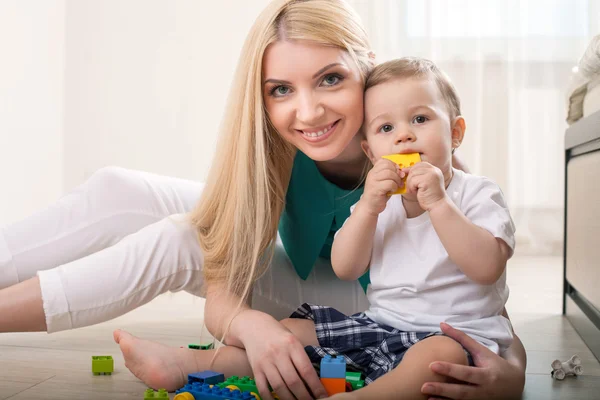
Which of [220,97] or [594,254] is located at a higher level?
[220,97]

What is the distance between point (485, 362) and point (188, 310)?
1070mm

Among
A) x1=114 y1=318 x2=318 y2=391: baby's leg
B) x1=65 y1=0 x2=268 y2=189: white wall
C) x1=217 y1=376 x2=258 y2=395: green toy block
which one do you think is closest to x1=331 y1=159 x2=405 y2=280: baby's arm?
x1=114 y1=318 x2=318 y2=391: baby's leg

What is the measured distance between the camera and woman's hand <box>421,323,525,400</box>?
2.70 ft

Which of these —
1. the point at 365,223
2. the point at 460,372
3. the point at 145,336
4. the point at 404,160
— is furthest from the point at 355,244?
the point at 145,336

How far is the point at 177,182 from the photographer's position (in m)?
1.51

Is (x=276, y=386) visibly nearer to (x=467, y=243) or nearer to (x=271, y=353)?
(x=271, y=353)

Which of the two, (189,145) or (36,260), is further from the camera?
(189,145)

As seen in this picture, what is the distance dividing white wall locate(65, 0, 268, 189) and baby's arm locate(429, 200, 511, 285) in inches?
104

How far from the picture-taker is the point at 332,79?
1098mm

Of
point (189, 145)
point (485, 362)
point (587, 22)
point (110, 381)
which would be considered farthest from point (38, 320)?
point (587, 22)

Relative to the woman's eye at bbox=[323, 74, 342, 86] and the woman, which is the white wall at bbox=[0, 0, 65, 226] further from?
the woman's eye at bbox=[323, 74, 342, 86]

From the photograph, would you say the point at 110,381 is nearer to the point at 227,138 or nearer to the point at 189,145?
the point at 227,138

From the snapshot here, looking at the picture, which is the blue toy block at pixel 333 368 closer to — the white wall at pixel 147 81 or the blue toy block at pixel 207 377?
the blue toy block at pixel 207 377

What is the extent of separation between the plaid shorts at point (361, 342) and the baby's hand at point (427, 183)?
17 centimetres
